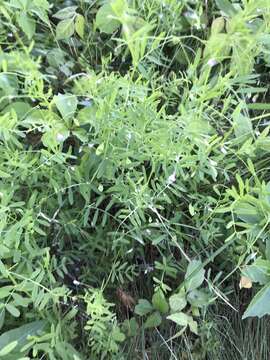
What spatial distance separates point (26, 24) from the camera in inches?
38.5

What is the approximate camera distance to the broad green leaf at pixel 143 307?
3.32ft

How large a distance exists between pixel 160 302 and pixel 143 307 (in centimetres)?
4

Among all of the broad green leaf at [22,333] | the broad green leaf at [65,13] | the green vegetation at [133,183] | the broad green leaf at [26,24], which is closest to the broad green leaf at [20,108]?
the green vegetation at [133,183]

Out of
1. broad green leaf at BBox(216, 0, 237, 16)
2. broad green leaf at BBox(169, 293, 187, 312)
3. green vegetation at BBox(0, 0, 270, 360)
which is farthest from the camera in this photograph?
broad green leaf at BBox(216, 0, 237, 16)

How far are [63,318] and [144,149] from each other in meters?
0.34

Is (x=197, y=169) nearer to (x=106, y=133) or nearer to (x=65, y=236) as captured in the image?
(x=106, y=133)

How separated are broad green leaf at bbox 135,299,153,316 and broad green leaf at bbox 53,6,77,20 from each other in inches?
21.7

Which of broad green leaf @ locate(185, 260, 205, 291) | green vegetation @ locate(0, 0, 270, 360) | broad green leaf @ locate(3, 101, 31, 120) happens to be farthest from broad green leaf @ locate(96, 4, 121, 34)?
broad green leaf @ locate(185, 260, 205, 291)

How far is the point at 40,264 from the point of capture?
0.89m

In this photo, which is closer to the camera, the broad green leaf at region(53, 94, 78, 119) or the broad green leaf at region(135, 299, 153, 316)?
the broad green leaf at region(53, 94, 78, 119)

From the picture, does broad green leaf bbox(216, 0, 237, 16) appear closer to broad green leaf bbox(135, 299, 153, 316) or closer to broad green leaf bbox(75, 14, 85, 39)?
broad green leaf bbox(75, 14, 85, 39)

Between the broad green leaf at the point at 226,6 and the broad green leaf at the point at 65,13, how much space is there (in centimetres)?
28

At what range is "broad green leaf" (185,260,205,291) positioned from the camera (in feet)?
3.20

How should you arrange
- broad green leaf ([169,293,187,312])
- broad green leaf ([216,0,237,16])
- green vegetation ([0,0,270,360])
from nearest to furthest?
green vegetation ([0,0,270,360]), broad green leaf ([169,293,187,312]), broad green leaf ([216,0,237,16])
